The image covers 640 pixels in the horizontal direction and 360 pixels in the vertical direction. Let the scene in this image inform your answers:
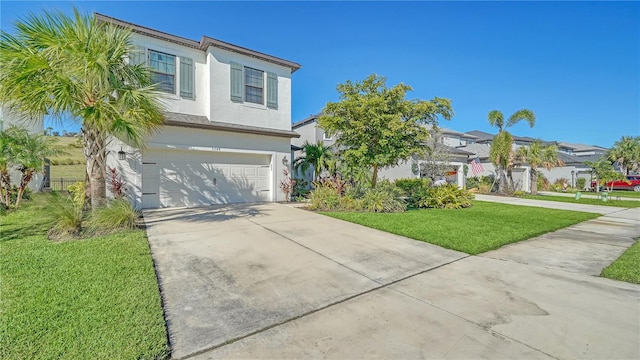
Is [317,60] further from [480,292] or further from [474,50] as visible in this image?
[480,292]

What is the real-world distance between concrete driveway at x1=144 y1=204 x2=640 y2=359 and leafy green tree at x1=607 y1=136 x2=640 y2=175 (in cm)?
3726

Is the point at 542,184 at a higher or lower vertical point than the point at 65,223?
higher

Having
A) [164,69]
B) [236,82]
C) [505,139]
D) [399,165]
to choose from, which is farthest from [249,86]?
[505,139]

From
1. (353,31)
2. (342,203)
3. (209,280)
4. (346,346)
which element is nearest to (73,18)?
(209,280)

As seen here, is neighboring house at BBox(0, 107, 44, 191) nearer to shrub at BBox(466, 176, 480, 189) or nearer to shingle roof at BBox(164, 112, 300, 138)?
shingle roof at BBox(164, 112, 300, 138)

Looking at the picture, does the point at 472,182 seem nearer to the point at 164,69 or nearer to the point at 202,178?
the point at 202,178

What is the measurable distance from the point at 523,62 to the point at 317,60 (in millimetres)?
10548

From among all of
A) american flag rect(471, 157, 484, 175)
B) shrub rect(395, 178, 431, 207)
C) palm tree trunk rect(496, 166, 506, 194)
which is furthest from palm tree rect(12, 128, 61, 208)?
american flag rect(471, 157, 484, 175)

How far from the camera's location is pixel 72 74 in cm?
558

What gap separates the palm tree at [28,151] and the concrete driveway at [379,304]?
6.63m

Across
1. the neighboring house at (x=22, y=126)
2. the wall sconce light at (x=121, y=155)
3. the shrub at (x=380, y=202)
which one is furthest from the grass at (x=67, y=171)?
the shrub at (x=380, y=202)

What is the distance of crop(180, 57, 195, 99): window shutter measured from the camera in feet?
34.1

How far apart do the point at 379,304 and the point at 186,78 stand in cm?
1094

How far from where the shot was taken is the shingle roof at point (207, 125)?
9.66m
